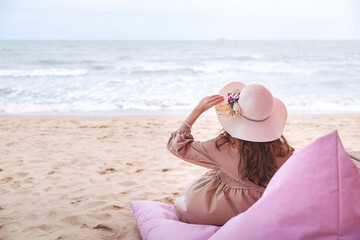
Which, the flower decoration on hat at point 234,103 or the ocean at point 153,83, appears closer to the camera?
the flower decoration on hat at point 234,103

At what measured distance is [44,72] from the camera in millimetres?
12656

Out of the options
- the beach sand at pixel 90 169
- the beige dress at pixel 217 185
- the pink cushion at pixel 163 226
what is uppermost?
the beige dress at pixel 217 185

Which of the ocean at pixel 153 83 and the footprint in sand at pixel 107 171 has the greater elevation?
the ocean at pixel 153 83

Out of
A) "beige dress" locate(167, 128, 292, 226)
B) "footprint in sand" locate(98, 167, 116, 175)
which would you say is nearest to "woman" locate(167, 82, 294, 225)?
"beige dress" locate(167, 128, 292, 226)

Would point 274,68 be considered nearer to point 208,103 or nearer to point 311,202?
point 208,103

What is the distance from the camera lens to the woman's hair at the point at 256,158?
165 cm

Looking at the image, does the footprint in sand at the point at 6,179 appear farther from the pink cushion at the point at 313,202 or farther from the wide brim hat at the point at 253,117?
the pink cushion at the point at 313,202

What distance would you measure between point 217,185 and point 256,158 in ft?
0.82

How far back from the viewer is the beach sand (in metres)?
2.29

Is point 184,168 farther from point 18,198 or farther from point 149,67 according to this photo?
point 149,67

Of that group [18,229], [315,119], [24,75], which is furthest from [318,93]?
[24,75]

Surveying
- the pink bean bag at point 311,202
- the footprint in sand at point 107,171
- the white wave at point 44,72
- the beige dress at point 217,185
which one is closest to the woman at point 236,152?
the beige dress at point 217,185

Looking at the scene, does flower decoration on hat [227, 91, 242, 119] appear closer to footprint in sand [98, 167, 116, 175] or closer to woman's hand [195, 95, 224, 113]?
woman's hand [195, 95, 224, 113]

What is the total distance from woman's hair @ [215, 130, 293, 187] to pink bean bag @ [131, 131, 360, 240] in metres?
0.42
